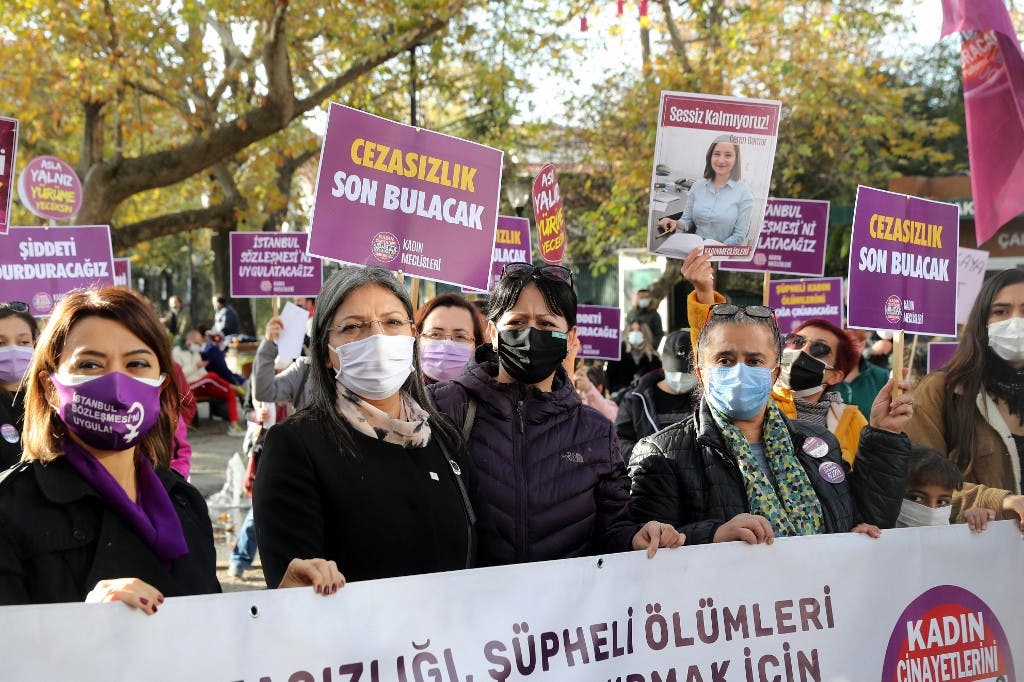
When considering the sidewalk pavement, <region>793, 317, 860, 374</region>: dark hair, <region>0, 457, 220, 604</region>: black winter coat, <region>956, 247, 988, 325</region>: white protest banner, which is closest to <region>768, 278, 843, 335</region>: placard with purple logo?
<region>956, 247, 988, 325</region>: white protest banner

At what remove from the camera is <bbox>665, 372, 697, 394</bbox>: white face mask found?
5.68 m

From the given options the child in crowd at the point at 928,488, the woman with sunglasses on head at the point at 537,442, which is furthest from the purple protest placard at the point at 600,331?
the woman with sunglasses on head at the point at 537,442

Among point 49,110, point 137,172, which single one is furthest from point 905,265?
point 49,110

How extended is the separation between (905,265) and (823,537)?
2.02 meters

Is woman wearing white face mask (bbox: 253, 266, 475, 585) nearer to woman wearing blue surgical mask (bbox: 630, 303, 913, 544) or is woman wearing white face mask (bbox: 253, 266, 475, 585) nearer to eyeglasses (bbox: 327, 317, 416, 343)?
eyeglasses (bbox: 327, 317, 416, 343)

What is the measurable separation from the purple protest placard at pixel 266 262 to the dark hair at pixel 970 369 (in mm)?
6789

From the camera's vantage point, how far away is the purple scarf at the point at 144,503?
2396 mm

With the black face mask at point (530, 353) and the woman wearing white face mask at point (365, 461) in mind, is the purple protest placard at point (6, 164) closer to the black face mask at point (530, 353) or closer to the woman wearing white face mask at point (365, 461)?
the woman wearing white face mask at point (365, 461)

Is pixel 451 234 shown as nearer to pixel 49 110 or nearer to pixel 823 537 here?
pixel 823 537

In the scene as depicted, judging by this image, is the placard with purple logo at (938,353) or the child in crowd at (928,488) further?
the placard with purple logo at (938,353)

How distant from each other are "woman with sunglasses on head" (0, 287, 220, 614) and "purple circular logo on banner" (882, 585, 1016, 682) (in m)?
2.00

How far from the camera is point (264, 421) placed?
24.3 ft

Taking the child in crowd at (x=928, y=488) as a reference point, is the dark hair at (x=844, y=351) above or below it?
above

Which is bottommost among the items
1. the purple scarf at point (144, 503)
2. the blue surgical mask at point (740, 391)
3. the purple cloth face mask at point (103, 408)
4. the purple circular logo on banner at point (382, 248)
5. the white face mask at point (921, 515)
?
the white face mask at point (921, 515)
